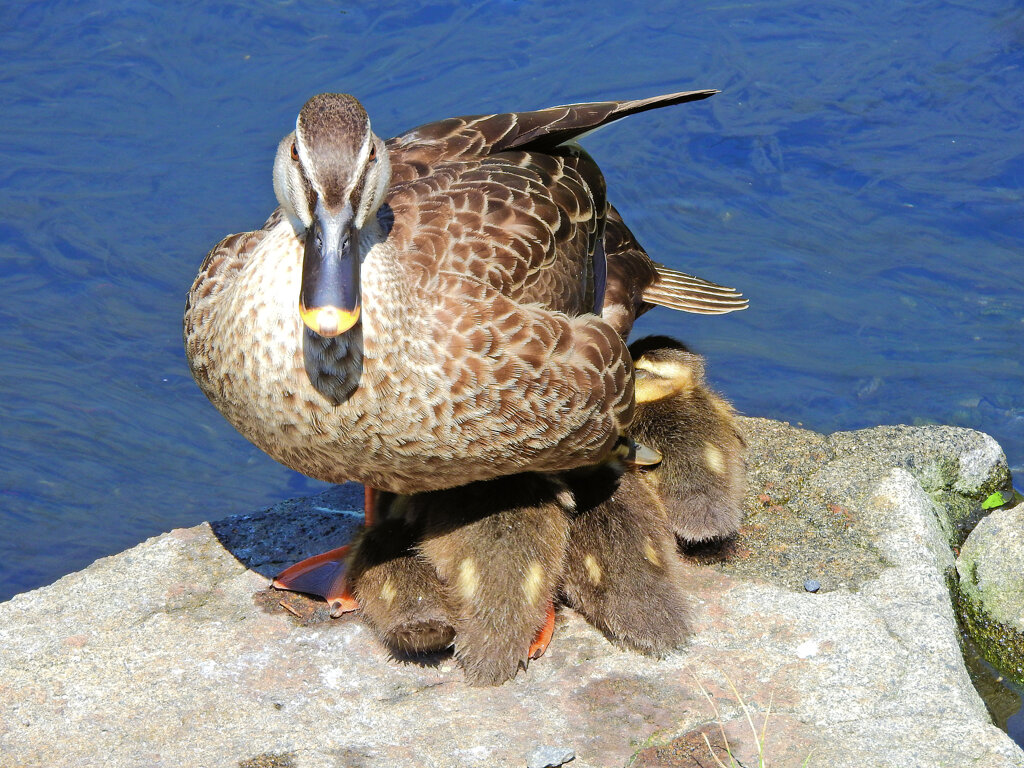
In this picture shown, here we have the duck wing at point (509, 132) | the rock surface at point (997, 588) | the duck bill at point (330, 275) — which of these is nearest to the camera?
the duck bill at point (330, 275)

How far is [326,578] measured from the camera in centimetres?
410

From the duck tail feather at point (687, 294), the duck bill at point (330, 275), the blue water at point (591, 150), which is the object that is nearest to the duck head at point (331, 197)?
the duck bill at point (330, 275)

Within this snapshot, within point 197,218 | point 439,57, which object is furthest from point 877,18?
point 197,218

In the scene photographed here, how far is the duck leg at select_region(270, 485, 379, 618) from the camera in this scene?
13.1 feet

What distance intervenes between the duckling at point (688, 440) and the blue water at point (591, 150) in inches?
59.3

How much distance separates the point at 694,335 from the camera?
6.75 meters

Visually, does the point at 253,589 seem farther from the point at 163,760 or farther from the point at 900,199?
the point at 900,199

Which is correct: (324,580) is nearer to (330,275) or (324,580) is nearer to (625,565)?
(625,565)

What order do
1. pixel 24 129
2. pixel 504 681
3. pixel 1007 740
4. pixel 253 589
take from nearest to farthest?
pixel 1007 740 < pixel 504 681 < pixel 253 589 < pixel 24 129

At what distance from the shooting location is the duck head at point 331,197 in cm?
306

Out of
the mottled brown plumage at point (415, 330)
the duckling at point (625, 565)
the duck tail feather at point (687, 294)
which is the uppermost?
the mottled brown plumage at point (415, 330)

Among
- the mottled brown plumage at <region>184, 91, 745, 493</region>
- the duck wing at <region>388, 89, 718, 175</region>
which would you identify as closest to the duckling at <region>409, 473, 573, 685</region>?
the mottled brown plumage at <region>184, 91, 745, 493</region>

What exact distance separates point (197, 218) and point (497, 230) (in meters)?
3.75

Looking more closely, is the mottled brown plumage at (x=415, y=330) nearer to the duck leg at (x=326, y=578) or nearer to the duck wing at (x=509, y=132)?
the duck wing at (x=509, y=132)
